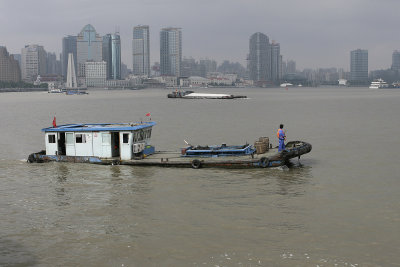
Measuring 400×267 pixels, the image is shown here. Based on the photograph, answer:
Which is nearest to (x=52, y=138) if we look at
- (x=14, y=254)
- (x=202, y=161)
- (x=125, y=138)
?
(x=125, y=138)

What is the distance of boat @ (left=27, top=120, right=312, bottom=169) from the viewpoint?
1160 inches

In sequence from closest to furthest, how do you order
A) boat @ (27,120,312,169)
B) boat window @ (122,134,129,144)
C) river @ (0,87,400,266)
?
river @ (0,87,400,266) → boat @ (27,120,312,169) → boat window @ (122,134,129,144)

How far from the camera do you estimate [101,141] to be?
103 feet

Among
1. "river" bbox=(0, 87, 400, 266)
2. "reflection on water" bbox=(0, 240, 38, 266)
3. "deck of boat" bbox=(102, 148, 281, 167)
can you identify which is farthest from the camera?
"deck of boat" bbox=(102, 148, 281, 167)

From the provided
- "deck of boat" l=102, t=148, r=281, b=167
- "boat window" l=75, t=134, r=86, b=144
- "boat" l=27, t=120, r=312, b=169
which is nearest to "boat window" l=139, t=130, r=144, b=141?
"boat" l=27, t=120, r=312, b=169

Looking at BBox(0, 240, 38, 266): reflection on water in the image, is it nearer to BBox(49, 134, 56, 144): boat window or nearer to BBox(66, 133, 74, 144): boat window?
BBox(66, 133, 74, 144): boat window

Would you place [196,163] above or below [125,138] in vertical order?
below

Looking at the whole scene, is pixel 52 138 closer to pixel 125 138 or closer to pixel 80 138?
pixel 80 138

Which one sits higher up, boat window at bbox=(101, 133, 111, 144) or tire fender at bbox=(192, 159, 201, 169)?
boat window at bbox=(101, 133, 111, 144)

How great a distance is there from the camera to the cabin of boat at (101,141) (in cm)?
3078

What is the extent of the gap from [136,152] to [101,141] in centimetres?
242

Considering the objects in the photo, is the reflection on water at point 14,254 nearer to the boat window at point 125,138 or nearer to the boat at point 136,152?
the boat at point 136,152

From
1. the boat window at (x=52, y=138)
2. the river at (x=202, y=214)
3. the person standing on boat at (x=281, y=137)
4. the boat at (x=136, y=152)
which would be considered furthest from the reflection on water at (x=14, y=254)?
the person standing on boat at (x=281, y=137)

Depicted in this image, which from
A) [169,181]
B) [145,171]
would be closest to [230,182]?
[169,181]
